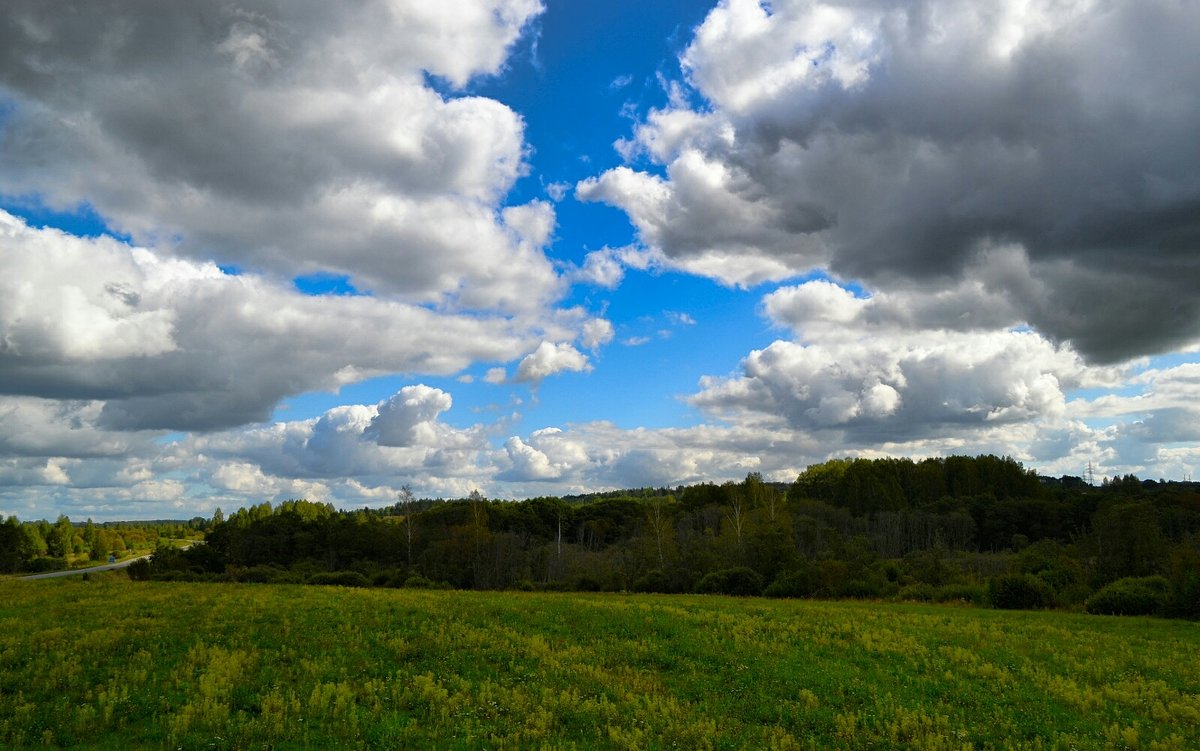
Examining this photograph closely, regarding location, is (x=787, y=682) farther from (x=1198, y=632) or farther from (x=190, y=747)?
(x=1198, y=632)

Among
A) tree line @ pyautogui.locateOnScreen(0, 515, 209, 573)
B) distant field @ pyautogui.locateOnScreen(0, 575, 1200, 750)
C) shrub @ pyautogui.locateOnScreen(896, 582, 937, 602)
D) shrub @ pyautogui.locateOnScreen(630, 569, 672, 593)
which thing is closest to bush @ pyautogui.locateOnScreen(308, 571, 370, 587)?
shrub @ pyautogui.locateOnScreen(630, 569, 672, 593)

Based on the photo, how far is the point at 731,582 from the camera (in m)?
55.5

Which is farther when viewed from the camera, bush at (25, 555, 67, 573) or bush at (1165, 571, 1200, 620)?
bush at (25, 555, 67, 573)

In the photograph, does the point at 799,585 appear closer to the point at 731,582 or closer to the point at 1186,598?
the point at 731,582

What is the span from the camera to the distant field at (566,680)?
589 inches

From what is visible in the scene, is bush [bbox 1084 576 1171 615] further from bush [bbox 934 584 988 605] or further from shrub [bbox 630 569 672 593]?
shrub [bbox 630 569 672 593]

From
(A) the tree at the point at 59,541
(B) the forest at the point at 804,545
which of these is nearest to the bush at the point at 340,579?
(B) the forest at the point at 804,545

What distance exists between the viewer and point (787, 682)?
19750mm

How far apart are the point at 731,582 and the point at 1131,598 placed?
85.2ft

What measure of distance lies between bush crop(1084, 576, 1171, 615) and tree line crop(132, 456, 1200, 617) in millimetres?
122

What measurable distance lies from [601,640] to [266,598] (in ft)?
59.3

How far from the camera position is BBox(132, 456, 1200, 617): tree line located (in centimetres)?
4847

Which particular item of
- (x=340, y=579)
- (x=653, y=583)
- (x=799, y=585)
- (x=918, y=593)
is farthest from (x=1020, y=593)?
(x=340, y=579)

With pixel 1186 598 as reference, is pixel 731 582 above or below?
below
